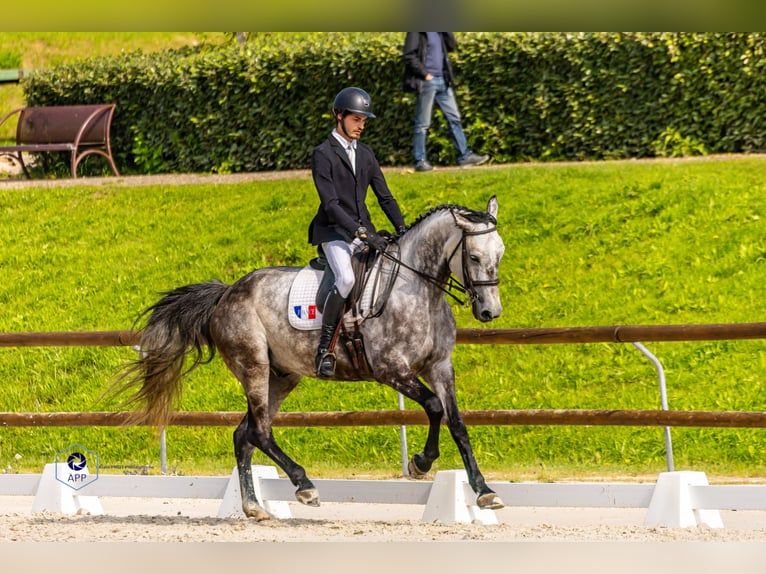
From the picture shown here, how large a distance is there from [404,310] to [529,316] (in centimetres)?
414

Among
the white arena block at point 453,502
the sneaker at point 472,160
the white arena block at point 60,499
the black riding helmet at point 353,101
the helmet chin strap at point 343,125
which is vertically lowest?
the white arena block at point 60,499

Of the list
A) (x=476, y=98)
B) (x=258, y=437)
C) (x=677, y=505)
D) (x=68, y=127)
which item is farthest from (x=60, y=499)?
(x=68, y=127)

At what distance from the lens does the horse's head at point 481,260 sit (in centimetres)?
575

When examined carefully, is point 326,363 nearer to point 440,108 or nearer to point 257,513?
point 257,513

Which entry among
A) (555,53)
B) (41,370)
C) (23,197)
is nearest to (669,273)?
(555,53)

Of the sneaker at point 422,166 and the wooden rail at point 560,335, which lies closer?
the wooden rail at point 560,335

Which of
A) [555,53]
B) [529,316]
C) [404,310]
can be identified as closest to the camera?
[404,310]

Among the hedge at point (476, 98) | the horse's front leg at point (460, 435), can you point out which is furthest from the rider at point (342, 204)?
the hedge at point (476, 98)

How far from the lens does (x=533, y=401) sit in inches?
365

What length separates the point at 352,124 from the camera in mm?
6121

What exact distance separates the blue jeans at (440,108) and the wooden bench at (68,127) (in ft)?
13.4

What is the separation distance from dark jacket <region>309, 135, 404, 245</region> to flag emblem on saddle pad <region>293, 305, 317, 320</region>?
346 mm

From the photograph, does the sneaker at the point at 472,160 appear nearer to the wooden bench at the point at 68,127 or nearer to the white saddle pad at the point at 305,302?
the wooden bench at the point at 68,127
